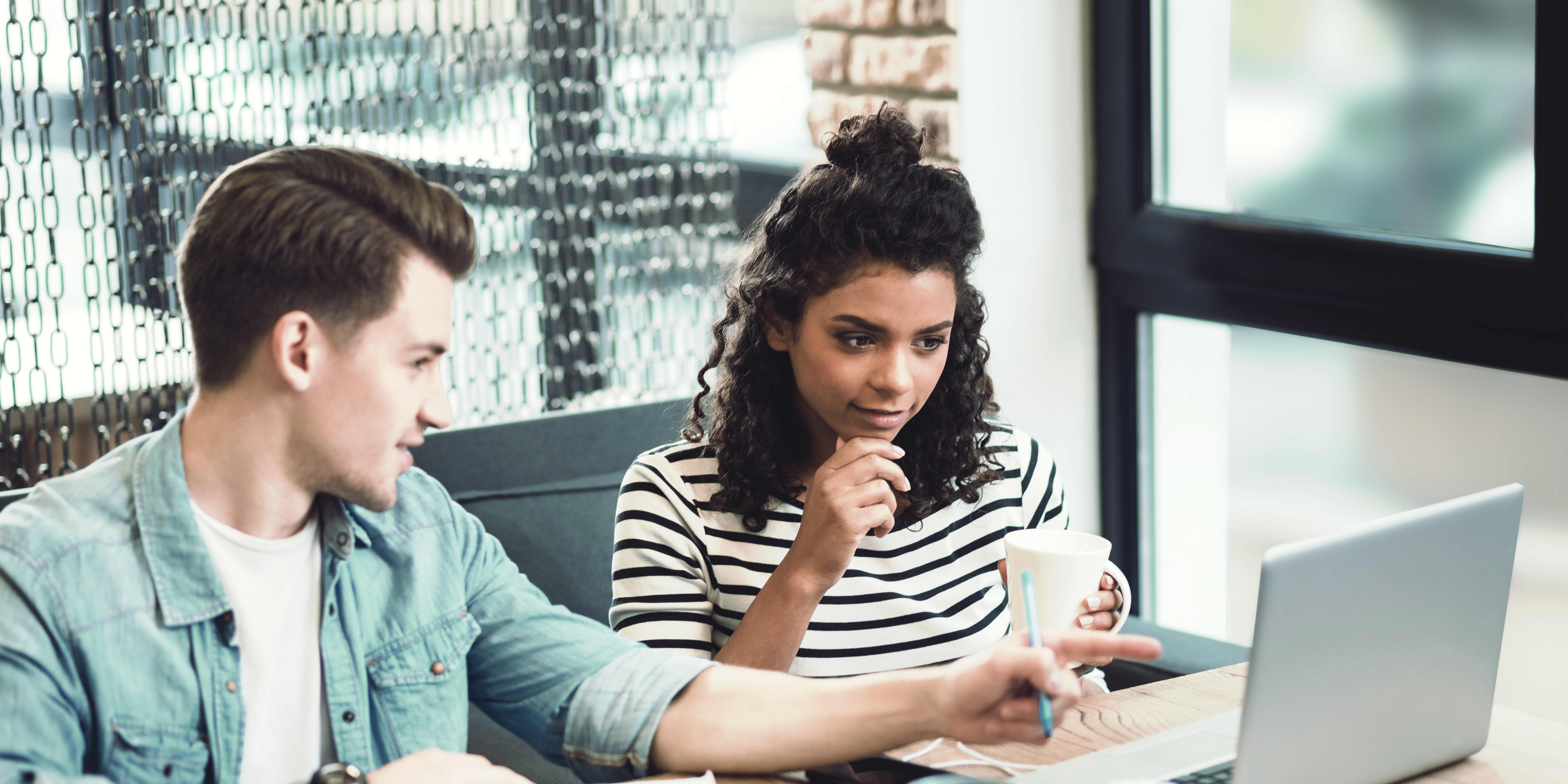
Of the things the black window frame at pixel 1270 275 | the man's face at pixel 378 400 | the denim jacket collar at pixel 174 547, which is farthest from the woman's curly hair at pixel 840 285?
the black window frame at pixel 1270 275

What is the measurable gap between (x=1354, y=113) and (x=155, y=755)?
1.95 metres

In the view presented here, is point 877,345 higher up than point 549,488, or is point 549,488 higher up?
point 877,345

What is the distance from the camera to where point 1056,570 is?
1.18 metres

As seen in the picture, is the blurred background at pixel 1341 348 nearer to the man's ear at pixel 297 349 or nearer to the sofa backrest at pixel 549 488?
the sofa backrest at pixel 549 488

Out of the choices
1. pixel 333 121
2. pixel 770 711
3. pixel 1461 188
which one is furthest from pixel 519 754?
pixel 1461 188

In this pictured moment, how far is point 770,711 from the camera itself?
45.5 inches

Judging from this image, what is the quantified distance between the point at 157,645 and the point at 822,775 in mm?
532

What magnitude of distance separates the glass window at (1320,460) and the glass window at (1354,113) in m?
0.23

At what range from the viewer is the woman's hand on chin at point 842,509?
4.58ft

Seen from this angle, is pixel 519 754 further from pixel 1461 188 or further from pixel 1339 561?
pixel 1461 188

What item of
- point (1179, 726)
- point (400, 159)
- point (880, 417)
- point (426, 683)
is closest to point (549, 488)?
point (400, 159)

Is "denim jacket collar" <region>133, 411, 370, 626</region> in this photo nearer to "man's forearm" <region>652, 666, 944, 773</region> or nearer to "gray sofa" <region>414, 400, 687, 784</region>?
"man's forearm" <region>652, 666, 944, 773</region>

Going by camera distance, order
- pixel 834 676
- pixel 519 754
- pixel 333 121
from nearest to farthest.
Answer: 1. pixel 834 676
2. pixel 519 754
3. pixel 333 121

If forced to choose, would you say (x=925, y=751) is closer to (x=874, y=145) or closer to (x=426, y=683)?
(x=426, y=683)
